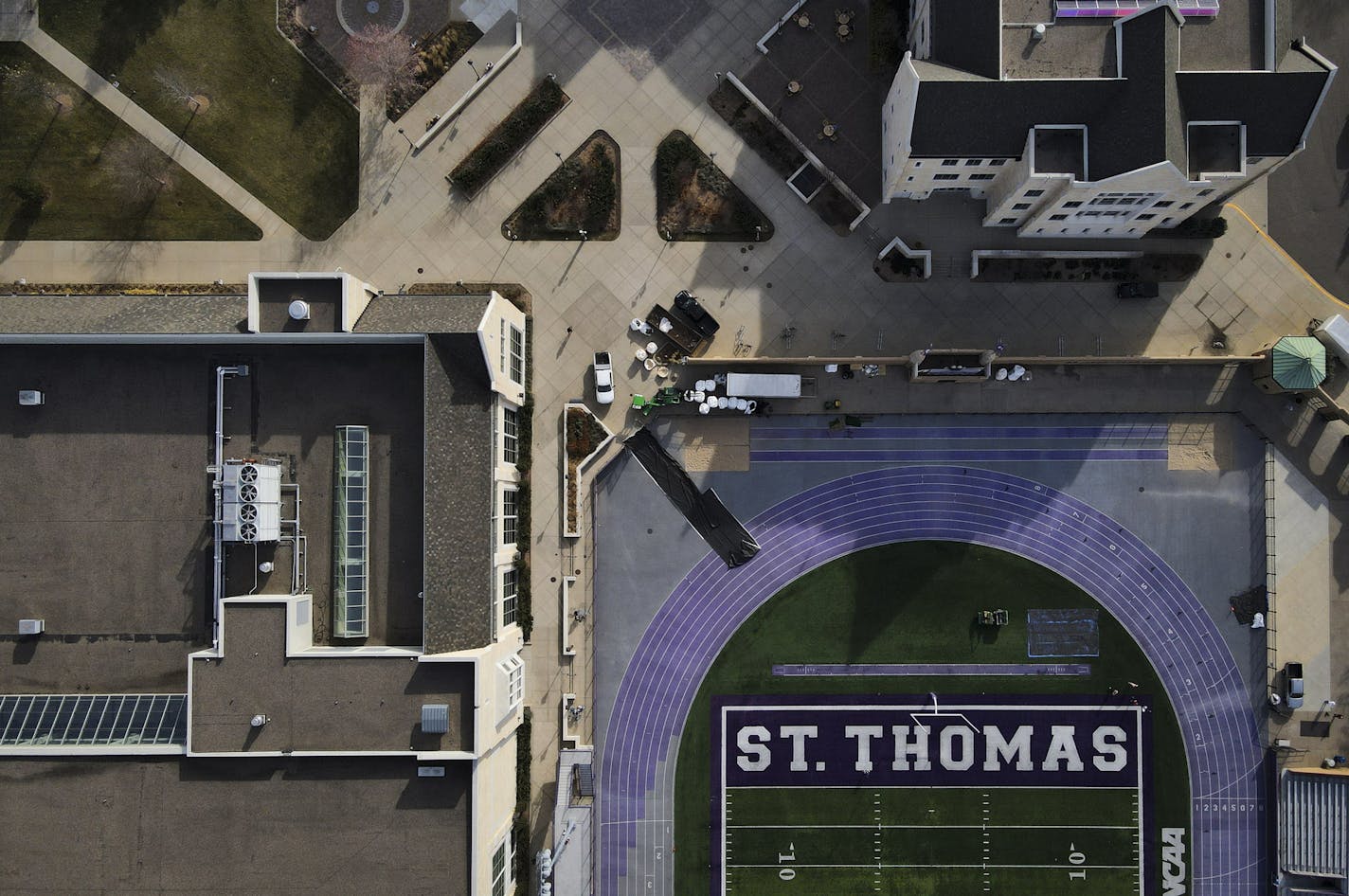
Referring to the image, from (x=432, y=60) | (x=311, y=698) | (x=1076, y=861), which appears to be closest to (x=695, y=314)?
(x=432, y=60)

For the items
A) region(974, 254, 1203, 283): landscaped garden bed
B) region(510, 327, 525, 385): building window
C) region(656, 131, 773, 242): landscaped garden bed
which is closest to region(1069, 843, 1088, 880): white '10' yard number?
region(974, 254, 1203, 283): landscaped garden bed

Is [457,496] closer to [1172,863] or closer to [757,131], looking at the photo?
[757,131]

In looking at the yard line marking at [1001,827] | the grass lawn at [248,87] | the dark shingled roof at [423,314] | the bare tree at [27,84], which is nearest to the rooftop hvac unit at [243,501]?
the dark shingled roof at [423,314]

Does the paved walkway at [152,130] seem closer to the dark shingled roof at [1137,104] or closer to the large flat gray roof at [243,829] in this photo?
the large flat gray roof at [243,829]

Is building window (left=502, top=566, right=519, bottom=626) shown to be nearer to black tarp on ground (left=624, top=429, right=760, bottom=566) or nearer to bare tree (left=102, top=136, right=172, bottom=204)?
black tarp on ground (left=624, top=429, right=760, bottom=566)

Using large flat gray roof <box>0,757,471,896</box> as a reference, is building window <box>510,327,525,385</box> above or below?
above

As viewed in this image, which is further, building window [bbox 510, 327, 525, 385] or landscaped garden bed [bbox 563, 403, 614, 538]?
landscaped garden bed [bbox 563, 403, 614, 538]

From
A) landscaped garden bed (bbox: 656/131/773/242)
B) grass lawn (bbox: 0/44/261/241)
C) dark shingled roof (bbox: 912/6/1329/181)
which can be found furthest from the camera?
grass lawn (bbox: 0/44/261/241)
